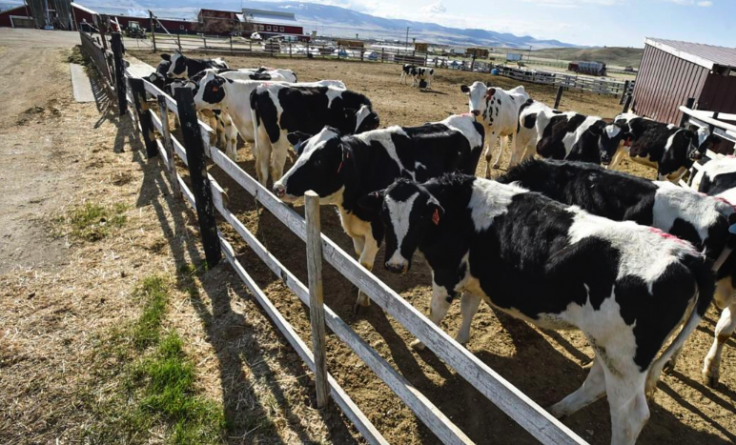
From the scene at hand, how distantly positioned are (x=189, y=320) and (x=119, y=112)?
10.2m

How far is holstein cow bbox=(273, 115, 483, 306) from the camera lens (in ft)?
14.1

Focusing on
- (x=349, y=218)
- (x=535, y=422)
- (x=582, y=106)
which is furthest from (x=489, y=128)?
(x=582, y=106)

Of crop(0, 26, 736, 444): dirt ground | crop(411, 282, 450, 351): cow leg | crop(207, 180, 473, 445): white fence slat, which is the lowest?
crop(0, 26, 736, 444): dirt ground

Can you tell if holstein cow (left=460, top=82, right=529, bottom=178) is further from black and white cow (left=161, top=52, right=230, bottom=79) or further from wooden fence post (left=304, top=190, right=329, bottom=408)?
black and white cow (left=161, top=52, right=230, bottom=79)

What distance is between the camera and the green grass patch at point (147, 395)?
9.65 ft

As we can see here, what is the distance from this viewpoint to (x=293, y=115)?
7.29 m

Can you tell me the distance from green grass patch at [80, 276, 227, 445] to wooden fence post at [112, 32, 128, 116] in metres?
9.39

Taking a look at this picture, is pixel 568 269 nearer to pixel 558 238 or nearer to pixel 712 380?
pixel 558 238

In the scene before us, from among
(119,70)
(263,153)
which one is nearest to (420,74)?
(119,70)

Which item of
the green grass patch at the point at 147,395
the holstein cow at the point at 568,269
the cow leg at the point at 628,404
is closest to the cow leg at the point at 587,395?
the holstein cow at the point at 568,269

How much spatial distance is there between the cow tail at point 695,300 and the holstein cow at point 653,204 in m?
1.40

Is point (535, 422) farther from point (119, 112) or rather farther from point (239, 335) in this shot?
point (119, 112)

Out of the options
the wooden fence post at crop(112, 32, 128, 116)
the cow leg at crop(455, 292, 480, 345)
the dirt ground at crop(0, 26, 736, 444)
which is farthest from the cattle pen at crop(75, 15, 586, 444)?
the wooden fence post at crop(112, 32, 128, 116)

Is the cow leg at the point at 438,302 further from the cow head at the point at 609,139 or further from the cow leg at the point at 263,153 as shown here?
the cow head at the point at 609,139
